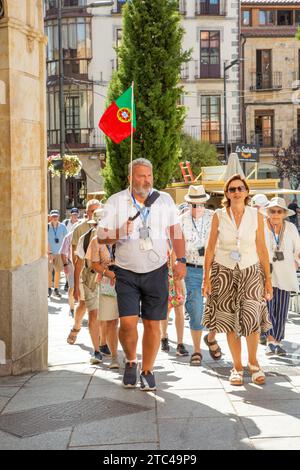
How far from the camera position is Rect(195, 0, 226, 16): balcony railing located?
46062 millimetres

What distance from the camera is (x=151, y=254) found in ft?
22.3

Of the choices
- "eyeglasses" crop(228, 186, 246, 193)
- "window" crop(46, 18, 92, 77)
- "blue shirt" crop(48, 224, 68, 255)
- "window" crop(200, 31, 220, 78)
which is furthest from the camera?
"window" crop(200, 31, 220, 78)

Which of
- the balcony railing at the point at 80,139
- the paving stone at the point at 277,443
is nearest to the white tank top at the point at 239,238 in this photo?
the paving stone at the point at 277,443

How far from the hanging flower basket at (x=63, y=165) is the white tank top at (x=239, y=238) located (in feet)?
52.6

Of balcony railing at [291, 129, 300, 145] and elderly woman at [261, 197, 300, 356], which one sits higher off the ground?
balcony railing at [291, 129, 300, 145]

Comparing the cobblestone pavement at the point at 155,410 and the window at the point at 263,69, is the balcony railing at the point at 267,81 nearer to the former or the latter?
the window at the point at 263,69

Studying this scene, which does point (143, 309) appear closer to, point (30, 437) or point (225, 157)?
point (30, 437)

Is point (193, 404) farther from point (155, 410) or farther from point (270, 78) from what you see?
point (270, 78)

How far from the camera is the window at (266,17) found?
5209cm

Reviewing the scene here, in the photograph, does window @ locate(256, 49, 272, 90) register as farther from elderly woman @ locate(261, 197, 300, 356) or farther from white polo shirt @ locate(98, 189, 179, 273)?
white polo shirt @ locate(98, 189, 179, 273)


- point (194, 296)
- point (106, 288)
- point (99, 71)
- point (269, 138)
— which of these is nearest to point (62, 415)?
point (106, 288)

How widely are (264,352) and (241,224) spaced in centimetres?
239

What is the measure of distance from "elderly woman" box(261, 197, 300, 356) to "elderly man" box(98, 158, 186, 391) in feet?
8.34

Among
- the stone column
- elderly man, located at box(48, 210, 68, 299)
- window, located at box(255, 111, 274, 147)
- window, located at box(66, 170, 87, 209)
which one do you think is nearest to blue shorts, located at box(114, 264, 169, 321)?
the stone column
